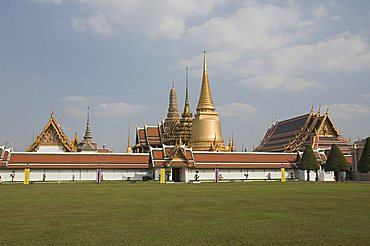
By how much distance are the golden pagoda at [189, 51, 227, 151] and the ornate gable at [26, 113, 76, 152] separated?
1867cm

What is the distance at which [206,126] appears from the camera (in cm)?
6284

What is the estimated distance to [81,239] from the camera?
887 centimetres

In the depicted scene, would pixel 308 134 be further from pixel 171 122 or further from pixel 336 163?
pixel 171 122

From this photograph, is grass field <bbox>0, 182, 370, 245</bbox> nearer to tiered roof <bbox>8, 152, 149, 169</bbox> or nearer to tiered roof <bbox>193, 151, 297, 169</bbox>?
tiered roof <bbox>8, 152, 149, 169</bbox>

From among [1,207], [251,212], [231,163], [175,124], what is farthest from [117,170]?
[251,212]

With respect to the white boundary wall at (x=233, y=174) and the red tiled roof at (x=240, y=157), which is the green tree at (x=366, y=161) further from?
the red tiled roof at (x=240, y=157)

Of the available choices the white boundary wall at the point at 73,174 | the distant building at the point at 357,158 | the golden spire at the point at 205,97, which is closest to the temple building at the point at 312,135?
the distant building at the point at 357,158

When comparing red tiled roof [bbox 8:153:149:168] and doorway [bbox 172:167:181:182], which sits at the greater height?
red tiled roof [bbox 8:153:149:168]

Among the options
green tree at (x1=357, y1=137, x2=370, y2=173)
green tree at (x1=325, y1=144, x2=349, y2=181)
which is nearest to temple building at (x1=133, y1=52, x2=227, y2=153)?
green tree at (x1=325, y1=144, x2=349, y2=181)

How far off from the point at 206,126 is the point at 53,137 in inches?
869

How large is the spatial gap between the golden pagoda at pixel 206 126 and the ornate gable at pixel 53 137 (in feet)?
61.2

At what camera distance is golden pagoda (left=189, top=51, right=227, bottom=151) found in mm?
61812

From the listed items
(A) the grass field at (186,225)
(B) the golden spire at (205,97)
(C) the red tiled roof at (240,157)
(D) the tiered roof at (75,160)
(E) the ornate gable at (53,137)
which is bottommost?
(A) the grass field at (186,225)

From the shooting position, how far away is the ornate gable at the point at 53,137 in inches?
2119
